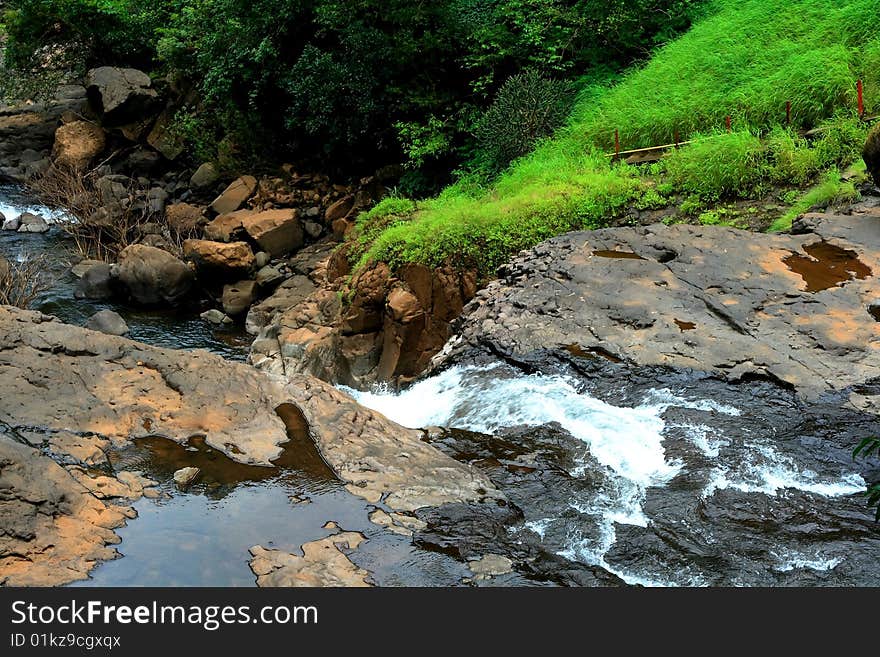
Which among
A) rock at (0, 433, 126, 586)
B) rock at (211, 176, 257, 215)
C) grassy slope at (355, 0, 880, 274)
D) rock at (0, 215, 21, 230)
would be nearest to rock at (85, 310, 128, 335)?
rock at (211, 176, 257, 215)

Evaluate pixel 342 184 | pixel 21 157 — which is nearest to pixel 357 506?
pixel 342 184

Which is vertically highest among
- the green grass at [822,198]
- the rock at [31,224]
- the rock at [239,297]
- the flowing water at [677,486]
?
the green grass at [822,198]

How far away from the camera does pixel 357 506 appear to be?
5.71 meters

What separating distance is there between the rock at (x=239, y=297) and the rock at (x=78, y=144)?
277 inches

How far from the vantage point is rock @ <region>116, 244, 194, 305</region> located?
1620cm

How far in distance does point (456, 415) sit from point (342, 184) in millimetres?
11738

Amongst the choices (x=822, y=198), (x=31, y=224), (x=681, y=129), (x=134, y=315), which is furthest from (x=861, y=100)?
(x=31, y=224)

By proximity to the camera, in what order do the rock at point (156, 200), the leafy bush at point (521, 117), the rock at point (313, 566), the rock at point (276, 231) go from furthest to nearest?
the rock at point (156, 200) → the rock at point (276, 231) → the leafy bush at point (521, 117) → the rock at point (313, 566)

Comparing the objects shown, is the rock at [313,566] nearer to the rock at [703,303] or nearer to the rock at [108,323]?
the rock at [703,303]

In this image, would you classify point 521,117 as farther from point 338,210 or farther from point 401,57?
point 338,210

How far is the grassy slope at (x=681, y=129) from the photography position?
11.3 m

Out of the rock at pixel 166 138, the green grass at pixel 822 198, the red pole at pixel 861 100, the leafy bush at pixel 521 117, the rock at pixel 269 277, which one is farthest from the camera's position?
the rock at pixel 166 138

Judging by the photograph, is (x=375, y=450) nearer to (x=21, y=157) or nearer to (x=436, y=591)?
(x=436, y=591)

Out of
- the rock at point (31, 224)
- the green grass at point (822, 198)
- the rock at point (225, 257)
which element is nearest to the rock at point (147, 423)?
the green grass at point (822, 198)
